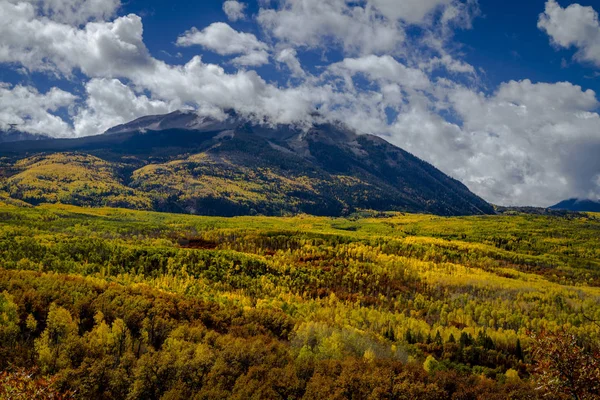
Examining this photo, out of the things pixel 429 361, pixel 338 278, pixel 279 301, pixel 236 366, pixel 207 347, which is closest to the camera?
pixel 236 366

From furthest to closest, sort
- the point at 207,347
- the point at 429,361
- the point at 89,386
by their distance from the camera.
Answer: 1. the point at 429,361
2. the point at 207,347
3. the point at 89,386

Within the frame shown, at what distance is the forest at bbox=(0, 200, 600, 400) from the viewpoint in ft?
188

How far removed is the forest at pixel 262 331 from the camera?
57156mm

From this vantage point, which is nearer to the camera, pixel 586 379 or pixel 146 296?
pixel 586 379

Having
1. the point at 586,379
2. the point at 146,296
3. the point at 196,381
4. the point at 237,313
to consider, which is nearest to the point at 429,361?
the point at 237,313

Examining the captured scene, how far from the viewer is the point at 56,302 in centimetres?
8469

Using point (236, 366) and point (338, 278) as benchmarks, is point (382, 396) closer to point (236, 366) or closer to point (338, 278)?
point (236, 366)

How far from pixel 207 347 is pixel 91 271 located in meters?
87.4

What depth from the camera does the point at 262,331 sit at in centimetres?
10019

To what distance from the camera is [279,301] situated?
470ft

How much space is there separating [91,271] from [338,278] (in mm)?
100721

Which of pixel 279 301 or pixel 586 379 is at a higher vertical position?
pixel 586 379

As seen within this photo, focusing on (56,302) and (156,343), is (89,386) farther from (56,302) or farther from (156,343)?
(56,302)

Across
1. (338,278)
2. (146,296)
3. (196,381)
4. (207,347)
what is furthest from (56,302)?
(338,278)
